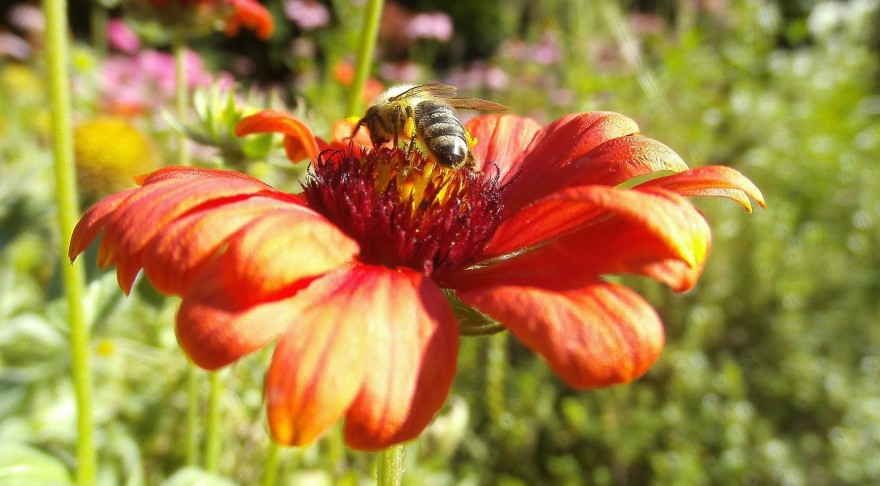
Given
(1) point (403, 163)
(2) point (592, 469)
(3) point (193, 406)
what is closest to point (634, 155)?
(1) point (403, 163)

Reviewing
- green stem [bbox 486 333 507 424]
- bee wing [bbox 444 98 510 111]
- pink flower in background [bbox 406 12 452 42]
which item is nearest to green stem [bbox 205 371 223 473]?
bee wing [bbox 444 98 510 111]

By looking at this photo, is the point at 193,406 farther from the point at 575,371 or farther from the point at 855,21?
the point at 855,21

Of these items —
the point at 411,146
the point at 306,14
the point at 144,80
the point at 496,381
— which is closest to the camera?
the point at 411,146

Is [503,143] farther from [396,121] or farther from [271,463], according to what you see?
[271,463]

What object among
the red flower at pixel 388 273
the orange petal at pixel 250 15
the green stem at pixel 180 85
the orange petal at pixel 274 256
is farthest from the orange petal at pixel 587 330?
the orange petal at pixel 250 15

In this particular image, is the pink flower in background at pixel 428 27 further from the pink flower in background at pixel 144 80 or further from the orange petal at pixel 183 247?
the orange petal at pixel 183 247

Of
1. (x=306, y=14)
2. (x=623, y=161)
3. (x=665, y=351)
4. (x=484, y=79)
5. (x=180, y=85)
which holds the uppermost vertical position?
(x=623, y=161)

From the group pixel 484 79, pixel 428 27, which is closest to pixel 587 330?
pixel 428 27
